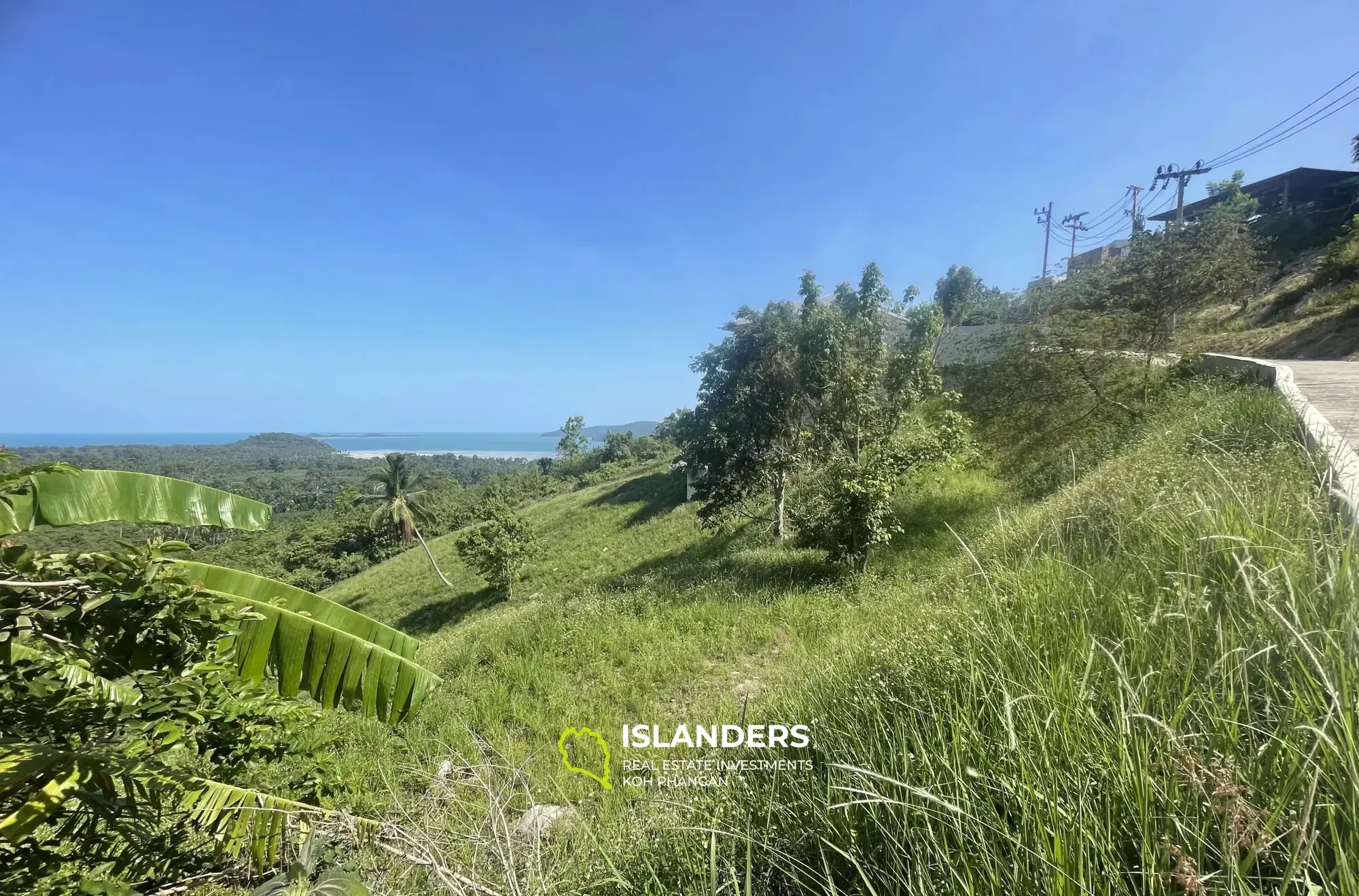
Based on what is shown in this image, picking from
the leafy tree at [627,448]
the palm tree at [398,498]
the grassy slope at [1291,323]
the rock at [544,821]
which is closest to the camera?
the rock at [544,821]

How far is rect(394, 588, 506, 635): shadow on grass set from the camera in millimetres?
19641

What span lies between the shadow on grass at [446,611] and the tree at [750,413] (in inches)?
439

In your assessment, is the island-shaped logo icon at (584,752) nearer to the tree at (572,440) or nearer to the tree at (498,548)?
the tree at (498,548)

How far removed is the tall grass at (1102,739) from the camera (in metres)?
1.15

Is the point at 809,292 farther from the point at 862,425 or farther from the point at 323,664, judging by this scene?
the point at 323,664

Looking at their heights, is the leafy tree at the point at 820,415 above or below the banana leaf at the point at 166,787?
above

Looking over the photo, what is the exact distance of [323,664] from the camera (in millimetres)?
2689

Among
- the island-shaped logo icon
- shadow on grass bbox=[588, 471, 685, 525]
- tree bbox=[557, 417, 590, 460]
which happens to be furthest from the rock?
tree bbox=[557, 417, 590, 460]

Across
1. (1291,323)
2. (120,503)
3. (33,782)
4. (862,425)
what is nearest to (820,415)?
(862,425)

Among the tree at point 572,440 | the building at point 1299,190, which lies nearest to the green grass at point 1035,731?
the building at point 1299,190

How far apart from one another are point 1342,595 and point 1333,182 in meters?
49.5

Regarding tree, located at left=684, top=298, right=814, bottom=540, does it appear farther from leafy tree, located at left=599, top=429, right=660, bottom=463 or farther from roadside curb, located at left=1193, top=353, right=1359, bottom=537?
leafy tree, located at left=599, top=429, right=660, bottom=463

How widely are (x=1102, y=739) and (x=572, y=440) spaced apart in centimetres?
6088

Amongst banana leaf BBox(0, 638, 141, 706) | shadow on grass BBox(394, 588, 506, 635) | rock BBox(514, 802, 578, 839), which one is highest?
banana leaf BBox(0, 638, 141, 706)
